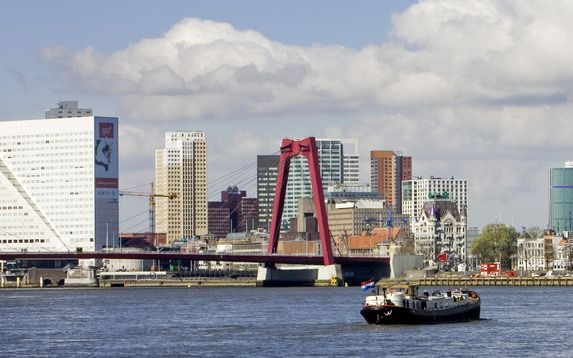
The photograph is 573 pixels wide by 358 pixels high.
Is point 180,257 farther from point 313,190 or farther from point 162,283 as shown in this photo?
point 162,283

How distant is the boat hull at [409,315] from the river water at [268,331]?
0.78 m

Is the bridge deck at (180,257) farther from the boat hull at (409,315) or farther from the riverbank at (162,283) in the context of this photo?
the boat hull at (409,315)

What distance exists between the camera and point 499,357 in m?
59.5

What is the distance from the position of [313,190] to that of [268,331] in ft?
236

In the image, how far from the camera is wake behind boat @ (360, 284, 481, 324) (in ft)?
242

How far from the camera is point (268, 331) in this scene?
2886 inches

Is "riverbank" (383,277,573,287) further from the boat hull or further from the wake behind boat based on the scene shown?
the boat hull

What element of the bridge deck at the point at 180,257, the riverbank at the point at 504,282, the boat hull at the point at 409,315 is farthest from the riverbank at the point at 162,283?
the boat hull at the point at 409,315

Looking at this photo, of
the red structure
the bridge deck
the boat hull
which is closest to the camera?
the boat hull

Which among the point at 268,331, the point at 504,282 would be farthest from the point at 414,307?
the point at 504,282

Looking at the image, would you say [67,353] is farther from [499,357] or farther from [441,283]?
[441,283]

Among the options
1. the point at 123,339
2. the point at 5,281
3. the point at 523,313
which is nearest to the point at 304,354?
the point at 123,339

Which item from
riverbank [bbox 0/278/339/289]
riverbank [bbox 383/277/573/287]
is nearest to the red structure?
riverbank [bbox 383/277/573/287]

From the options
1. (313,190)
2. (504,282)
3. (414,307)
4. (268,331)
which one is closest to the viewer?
(268,331)
